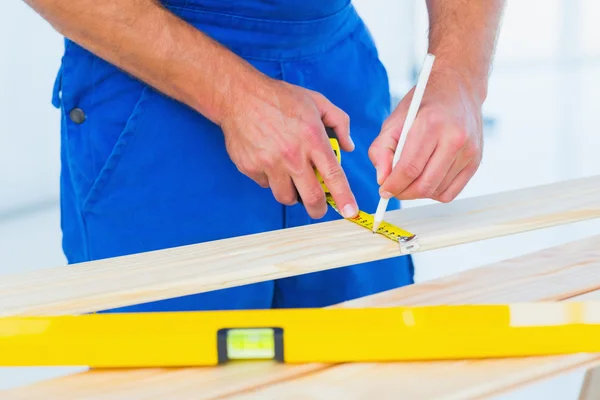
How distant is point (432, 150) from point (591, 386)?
0.67 meters

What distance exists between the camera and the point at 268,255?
108cm

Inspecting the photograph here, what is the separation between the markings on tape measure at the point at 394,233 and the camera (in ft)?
3.66

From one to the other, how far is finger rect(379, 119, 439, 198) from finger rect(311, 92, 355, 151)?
144 millimetres

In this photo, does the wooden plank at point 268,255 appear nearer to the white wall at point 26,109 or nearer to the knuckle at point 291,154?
the knuckle at point 291,154

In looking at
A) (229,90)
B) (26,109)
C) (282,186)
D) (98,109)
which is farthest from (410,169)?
(26,109)

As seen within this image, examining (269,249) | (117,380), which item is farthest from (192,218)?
(117,380)

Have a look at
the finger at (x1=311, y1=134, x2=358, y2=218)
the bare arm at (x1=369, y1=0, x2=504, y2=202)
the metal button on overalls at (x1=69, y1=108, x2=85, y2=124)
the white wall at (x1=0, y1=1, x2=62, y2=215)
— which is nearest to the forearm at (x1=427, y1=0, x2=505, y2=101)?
the bare arm at (x1=369, y1=0, x2=504, y2=202)

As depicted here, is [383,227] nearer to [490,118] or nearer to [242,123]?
[242,123]

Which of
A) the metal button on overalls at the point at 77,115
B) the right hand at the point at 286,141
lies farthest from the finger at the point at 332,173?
the metal button on overalls at the point at 77,115

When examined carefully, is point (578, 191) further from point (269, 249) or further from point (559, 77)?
point (559, 77)

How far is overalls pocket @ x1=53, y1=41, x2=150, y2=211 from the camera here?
1.35 m

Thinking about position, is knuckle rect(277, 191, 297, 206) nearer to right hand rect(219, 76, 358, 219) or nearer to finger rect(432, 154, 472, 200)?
right hand rect(219, 76, 358, 219)

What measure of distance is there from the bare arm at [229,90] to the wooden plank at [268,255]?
0.33 ft

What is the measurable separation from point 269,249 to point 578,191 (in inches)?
24.3
